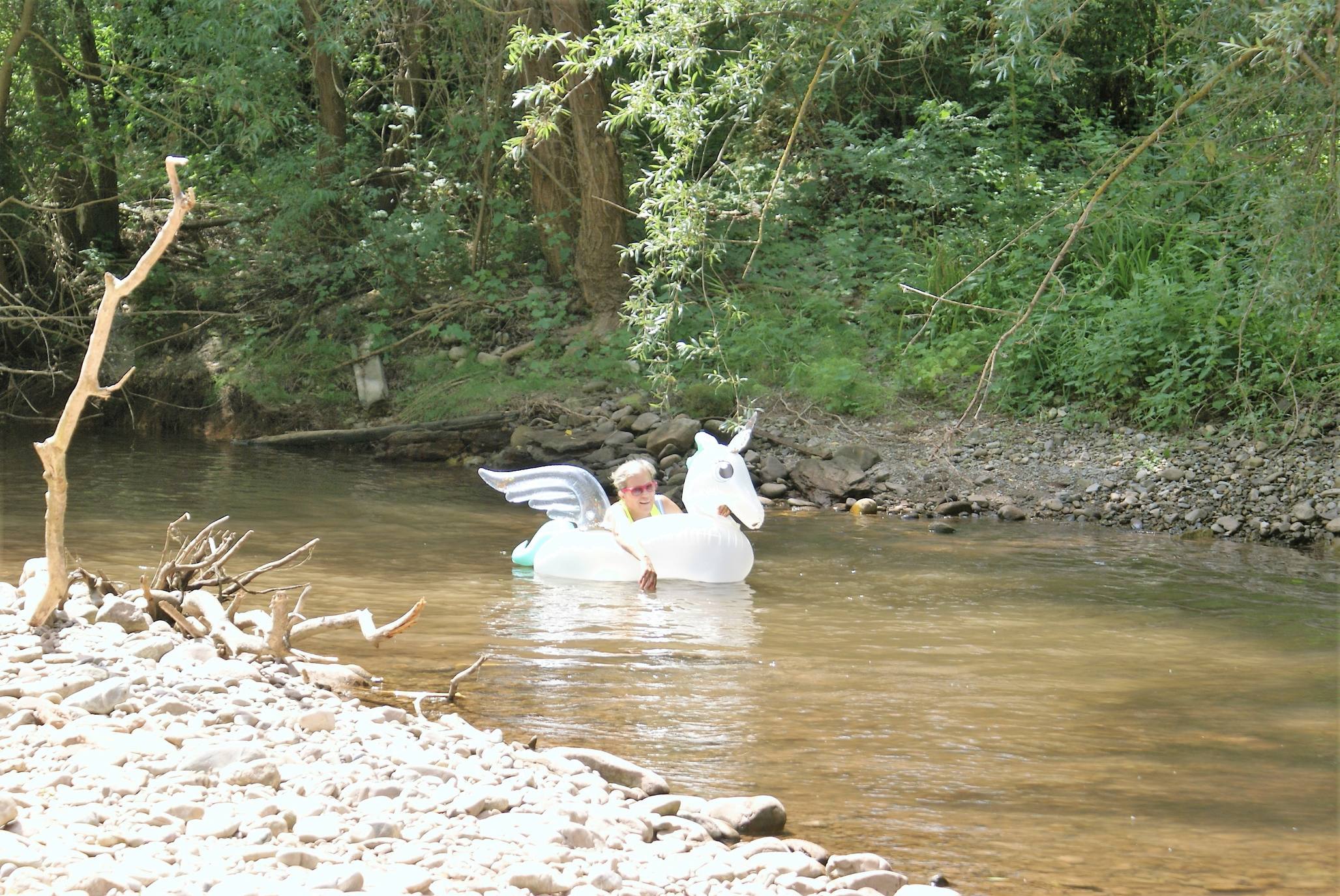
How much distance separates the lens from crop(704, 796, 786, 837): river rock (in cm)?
457

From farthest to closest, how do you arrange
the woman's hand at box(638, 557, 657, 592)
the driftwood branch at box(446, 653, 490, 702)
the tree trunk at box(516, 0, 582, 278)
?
the tree trunk at box(516, 0, 582, 278) → the woman's hand at box(638, 557, 657, 592) → the driftwood branch at box(446, 653, 490, 702)

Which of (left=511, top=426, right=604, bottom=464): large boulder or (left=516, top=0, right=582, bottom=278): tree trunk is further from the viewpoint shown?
(left=516, top=0, right=582, bottom=278): tree trunk

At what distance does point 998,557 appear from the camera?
402 inches

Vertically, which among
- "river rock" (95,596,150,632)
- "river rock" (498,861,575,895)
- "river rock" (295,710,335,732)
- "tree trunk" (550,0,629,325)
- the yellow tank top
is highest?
"tree trunk" (550,0,629,325)

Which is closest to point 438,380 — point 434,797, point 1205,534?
point 1205,534

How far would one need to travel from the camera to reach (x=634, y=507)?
9.55m

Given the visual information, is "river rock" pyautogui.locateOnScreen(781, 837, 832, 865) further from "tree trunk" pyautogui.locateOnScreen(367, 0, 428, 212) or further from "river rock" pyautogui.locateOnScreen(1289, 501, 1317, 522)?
"tree trunk" pyautogui.locateOnScreen(367, 0, 428, 212)

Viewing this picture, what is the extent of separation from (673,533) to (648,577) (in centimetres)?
36

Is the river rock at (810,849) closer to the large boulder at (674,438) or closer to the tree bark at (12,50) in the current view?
the large boulder at (674,438)

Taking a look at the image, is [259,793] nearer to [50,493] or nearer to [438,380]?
[50,493]

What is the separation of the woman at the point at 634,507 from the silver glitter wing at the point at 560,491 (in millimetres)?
142

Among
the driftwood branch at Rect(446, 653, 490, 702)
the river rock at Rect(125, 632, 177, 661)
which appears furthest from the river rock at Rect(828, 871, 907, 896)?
the river rock at Rect(125, 632, 177, 661)

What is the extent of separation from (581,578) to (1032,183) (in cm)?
911

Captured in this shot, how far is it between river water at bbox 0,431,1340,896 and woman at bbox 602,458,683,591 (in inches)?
14.1
